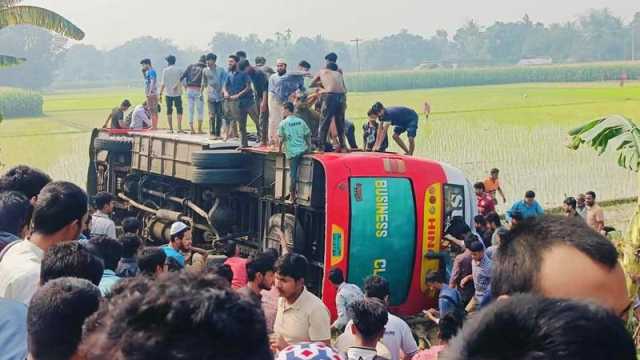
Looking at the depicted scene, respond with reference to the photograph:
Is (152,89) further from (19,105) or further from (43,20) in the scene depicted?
(19,105)

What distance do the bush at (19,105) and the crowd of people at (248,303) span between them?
5573cm

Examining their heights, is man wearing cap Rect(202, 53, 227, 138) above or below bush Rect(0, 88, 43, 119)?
above

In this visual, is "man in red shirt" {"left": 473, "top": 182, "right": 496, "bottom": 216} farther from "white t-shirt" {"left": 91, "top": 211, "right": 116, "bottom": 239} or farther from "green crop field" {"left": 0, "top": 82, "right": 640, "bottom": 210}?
"green crop field" {"left": 0, "top": 82, "right": 640, "bottom": 210}

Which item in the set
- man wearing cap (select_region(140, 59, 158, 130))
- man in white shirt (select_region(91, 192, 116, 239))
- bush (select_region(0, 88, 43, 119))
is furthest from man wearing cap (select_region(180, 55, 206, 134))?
bush (select_region(0, 88, 43, 119))

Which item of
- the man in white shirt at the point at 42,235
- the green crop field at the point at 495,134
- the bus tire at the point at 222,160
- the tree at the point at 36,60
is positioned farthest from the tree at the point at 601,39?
the man in white shirt at the point at 42,235

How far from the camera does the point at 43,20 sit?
14.8 meters

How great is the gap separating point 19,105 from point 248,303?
6250cm

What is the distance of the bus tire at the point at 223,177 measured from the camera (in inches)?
507

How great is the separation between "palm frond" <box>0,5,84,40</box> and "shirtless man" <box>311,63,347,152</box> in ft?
14.8

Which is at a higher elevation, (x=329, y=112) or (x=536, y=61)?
(x=536, y=61)

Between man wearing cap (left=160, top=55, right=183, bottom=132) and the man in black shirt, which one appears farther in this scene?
the man in black shirt

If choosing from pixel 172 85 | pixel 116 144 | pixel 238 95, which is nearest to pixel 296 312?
pixel 238 95

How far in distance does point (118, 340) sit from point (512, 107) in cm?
5183

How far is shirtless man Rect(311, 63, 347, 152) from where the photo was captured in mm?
12203
